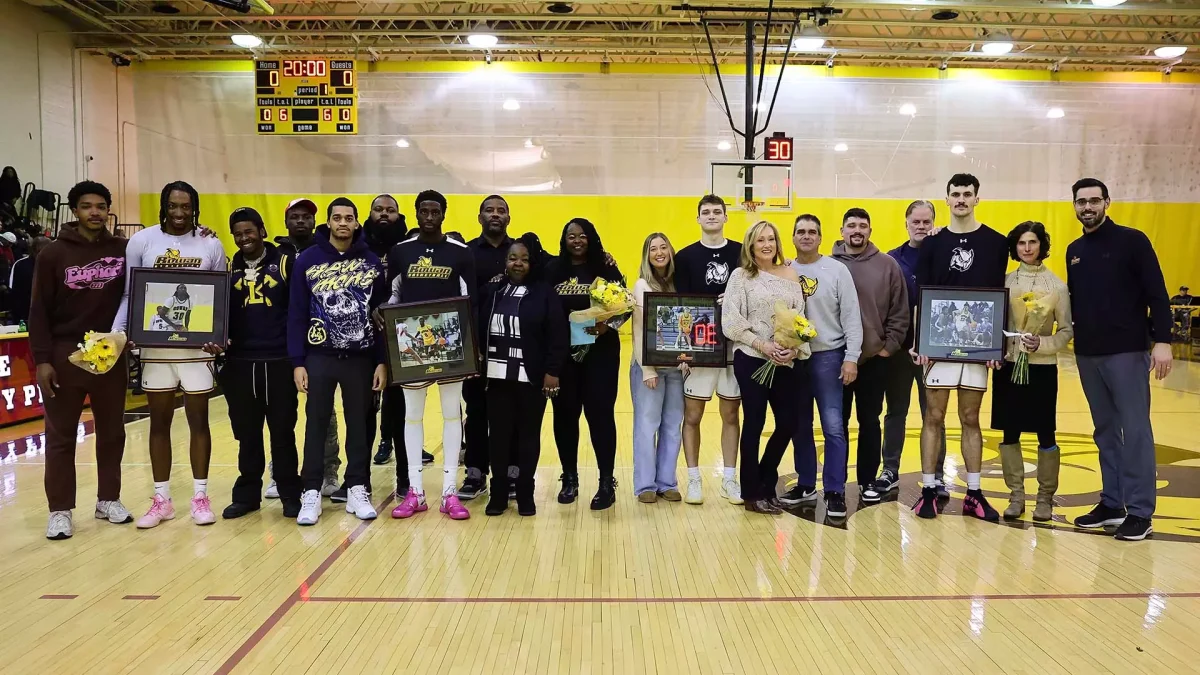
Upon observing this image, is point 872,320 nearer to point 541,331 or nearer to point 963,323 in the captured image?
point 963,323

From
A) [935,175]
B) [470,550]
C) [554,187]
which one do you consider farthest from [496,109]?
[470,550]

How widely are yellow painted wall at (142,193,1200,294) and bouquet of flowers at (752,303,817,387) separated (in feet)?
38.6

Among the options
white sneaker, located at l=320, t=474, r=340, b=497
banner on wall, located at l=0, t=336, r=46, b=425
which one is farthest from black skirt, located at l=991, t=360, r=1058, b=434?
banner on wall, located at l=0, t=336, r=46, b=425

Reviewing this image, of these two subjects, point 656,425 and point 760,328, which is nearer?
point 760,328

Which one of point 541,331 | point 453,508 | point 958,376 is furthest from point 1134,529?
point 453,508

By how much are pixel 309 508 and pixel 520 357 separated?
142 cm

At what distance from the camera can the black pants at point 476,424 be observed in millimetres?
4918

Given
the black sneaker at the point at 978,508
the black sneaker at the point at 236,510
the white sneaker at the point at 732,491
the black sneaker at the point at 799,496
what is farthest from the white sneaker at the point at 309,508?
the black sneaker at the point at 978,508

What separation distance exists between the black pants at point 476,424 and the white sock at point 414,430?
0.45 meters

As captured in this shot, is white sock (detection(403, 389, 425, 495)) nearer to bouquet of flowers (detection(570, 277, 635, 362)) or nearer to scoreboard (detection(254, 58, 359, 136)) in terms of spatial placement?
bouquet of flowers (detection(570, 277, 635, 362))

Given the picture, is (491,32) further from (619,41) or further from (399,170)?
(399,170)

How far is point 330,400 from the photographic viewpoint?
446 centimetres

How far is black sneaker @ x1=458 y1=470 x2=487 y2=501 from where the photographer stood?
492cm

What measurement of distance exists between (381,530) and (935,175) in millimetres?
15152
